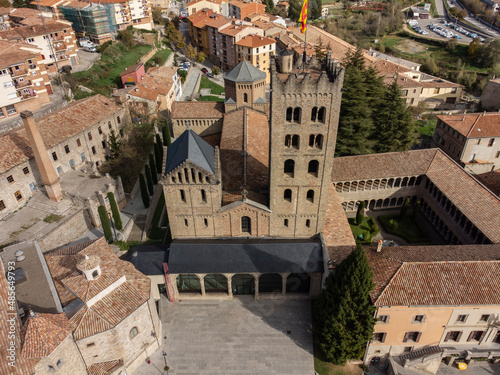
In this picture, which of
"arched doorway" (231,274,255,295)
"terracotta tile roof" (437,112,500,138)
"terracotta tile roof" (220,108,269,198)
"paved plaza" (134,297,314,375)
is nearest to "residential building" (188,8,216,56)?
"terracotta tile roof" (220,108,269,198)

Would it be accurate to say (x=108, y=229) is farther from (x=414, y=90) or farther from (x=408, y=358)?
(x=414, y=90)

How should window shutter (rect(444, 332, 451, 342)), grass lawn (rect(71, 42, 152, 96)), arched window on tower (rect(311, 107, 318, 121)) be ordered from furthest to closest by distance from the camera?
grass lawn (rect(71, 42, 152, 96)), window shutter (rect(444, 332, 451, 342)), arched window on tower (rect(311, 107, 318, 121))

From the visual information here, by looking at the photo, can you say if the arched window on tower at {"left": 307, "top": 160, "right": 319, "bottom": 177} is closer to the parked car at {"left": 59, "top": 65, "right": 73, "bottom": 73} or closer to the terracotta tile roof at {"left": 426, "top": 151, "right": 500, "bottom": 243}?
the terracotta tile roof at {"left": 426, "top": 151, "right": 500, "bottom": 243}

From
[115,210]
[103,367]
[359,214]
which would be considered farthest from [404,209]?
[103,367]

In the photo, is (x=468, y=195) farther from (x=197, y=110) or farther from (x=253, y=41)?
(x=253, y=41)

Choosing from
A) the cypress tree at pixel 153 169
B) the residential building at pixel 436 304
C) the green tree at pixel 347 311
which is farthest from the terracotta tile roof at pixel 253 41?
the green tree at pixel 347 311

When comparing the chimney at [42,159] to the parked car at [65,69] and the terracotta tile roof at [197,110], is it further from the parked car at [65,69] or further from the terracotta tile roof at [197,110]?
the parked car at [65,69]
